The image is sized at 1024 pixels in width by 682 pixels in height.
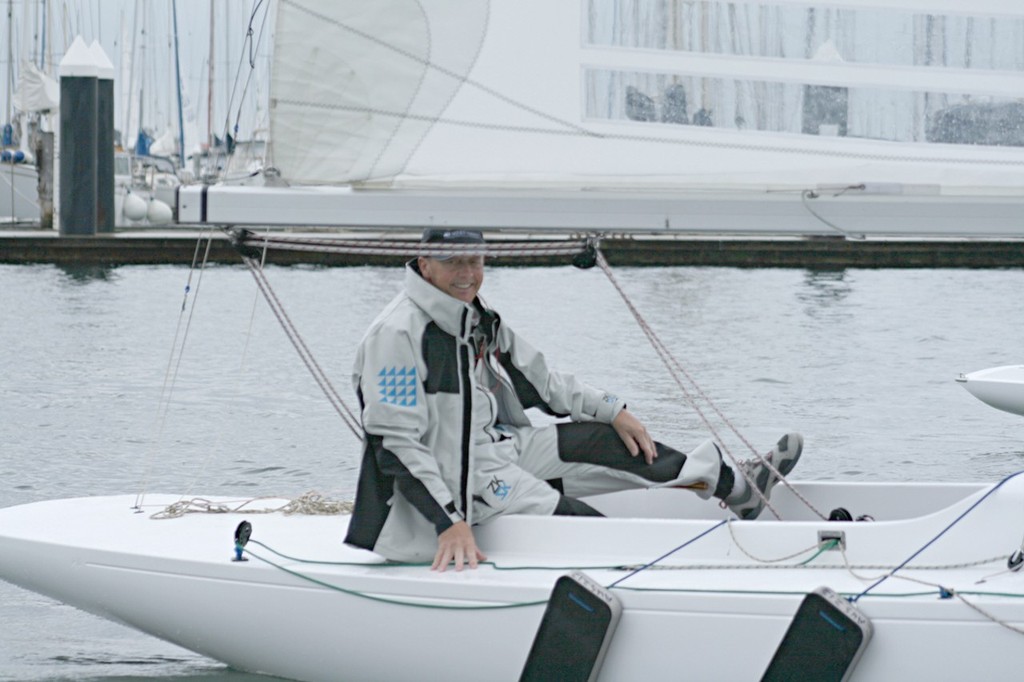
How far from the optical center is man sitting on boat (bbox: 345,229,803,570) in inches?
164

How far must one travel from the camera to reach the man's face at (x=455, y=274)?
423 centimetres

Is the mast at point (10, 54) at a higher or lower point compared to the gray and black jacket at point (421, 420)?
higher

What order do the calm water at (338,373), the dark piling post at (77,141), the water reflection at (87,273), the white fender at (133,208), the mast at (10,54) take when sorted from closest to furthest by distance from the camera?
the calm water at (338,373) → the water reflection at (87,273) → the dark piling post at (77,141) → the white fender at (133,208) → the mast at (10,54)

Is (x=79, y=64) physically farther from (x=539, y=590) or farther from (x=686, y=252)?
(x=539, y=590)

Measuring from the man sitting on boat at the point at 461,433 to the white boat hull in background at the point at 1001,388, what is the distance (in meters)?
3.23

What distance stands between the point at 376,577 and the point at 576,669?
551 mm

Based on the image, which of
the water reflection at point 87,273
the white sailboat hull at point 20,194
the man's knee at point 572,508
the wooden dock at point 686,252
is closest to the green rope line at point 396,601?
the man's knee at point 572,508

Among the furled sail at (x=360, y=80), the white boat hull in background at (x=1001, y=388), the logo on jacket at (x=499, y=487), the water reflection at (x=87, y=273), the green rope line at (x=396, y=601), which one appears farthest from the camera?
the water reflection at (x=87, y=273)

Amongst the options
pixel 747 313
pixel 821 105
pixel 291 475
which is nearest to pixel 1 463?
Answer: pixel 291 475

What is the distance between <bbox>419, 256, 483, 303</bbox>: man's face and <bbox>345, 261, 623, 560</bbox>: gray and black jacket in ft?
0.09

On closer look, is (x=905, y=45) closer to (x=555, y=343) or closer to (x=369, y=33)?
(x=369, y=33)

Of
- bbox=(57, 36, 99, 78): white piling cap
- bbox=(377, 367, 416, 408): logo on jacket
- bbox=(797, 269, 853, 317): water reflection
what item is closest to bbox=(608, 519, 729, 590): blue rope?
bbox=(377, 367, 416, 408): logo on jacket

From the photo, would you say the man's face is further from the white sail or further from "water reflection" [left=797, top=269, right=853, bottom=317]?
"water reflection" [left=797, top=269, right=853, bottom=317]

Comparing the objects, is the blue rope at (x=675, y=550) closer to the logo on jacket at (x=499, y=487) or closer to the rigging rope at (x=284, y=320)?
the logo on jacket at (x=499, y=487)
